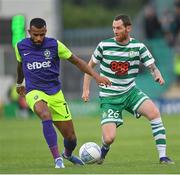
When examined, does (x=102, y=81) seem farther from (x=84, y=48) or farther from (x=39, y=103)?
(x=84, y=48)

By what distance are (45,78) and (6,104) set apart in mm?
19327

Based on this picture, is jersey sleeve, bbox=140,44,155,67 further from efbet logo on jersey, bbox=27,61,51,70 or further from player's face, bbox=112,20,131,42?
efbet logo on jersey, bbox=27,61,51,70

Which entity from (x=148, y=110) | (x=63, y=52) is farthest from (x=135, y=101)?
(x=63, y=52)

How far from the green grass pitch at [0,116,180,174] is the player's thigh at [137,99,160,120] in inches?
29.9

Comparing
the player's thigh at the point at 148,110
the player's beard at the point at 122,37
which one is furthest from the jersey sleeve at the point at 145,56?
the player's thigh at the point at 148,110

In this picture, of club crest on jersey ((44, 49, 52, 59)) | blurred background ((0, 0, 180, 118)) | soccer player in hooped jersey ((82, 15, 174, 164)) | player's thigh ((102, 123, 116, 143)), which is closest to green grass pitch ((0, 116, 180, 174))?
player's thigh ((102, 123, 116, 143))

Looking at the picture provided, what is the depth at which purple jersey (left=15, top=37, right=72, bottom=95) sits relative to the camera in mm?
14023

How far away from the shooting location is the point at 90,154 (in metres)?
14.7

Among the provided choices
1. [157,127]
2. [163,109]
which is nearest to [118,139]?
[157,127]

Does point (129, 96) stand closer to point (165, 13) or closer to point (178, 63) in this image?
point (178, 63)

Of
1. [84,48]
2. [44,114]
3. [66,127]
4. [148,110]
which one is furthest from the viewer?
[84,48]

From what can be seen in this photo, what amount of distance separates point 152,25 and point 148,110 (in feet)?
64.2

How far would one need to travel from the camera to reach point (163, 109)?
108 feet

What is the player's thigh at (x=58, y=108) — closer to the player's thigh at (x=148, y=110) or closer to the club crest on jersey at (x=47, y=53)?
the club crest on jersey at (x=47, y=53)
